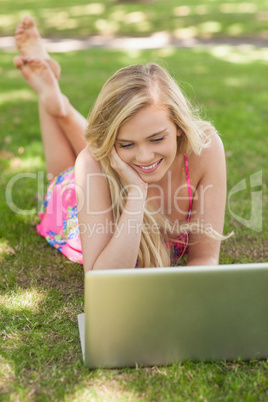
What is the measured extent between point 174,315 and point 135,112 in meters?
0.89

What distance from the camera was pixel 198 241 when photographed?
2.68 meters

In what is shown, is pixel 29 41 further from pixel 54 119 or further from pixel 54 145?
pixel 54 145

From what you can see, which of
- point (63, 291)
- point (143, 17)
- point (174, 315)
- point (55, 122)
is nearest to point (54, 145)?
point (55, 122)

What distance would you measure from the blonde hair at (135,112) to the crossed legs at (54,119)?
1163mm

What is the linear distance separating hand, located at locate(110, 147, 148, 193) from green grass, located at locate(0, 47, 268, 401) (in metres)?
0.66

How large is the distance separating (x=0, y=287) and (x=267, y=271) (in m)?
1.50

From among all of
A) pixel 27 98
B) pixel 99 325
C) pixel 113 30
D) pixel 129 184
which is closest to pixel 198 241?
pixel 129 184

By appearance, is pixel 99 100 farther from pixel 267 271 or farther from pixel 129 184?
pixel 267 271

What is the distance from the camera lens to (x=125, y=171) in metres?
2.41

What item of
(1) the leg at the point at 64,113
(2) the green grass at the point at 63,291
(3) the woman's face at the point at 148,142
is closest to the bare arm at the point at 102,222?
(3) the woman's face at the point at 148,142

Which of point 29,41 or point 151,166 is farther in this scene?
point 29,41

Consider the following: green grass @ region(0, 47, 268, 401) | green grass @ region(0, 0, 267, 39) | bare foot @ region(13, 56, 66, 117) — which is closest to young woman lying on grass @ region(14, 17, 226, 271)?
green grass @ region(0, 47, 268, 401)

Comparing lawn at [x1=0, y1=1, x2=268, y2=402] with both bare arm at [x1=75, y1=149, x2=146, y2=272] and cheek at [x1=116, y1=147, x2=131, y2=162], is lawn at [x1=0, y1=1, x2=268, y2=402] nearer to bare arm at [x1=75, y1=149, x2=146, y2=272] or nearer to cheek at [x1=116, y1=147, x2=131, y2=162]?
bare arm at [x1=75, y1=149, x2=146, y2=272]

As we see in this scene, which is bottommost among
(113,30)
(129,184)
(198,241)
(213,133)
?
(198,241)
